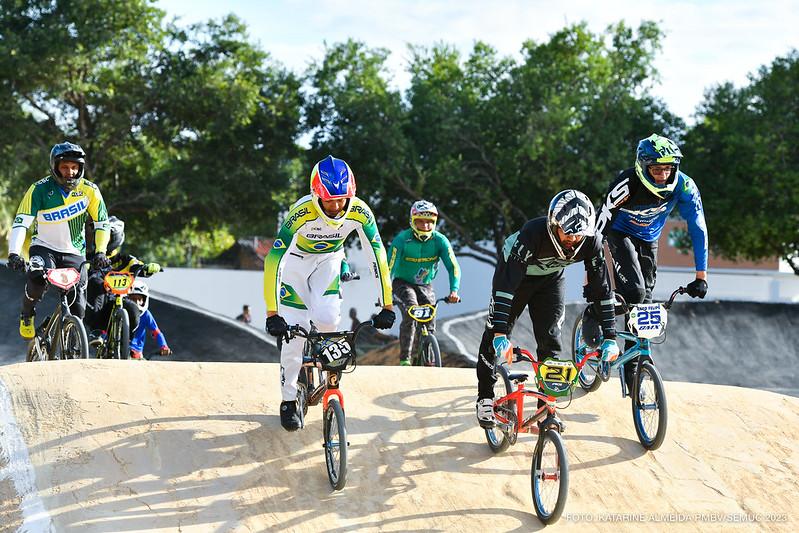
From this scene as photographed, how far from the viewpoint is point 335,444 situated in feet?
20.5

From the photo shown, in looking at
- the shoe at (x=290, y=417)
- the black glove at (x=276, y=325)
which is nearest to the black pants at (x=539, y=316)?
the shoe at (x=290, y=417)

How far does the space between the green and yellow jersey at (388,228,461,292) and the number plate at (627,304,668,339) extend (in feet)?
11.2

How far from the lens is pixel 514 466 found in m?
7.05

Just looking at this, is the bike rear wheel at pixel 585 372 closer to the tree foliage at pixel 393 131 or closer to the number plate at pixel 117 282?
the number plate at pixel 117 282

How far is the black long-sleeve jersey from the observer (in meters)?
6.39

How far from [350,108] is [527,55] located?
7.24 m

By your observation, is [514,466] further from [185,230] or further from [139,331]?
[185,230]

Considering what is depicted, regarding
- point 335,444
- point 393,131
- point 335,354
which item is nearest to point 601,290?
point 335,354

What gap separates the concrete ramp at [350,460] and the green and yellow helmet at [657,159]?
223 cm

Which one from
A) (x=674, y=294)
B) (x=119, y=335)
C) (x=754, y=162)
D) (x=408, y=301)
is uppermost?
(x=754, y=162)

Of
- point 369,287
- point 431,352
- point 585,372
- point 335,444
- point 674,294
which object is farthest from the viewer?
point 369,287

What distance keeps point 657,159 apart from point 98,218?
5.90 meters

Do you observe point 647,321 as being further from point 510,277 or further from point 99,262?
point 99,262

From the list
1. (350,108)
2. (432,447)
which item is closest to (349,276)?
(432,447)
